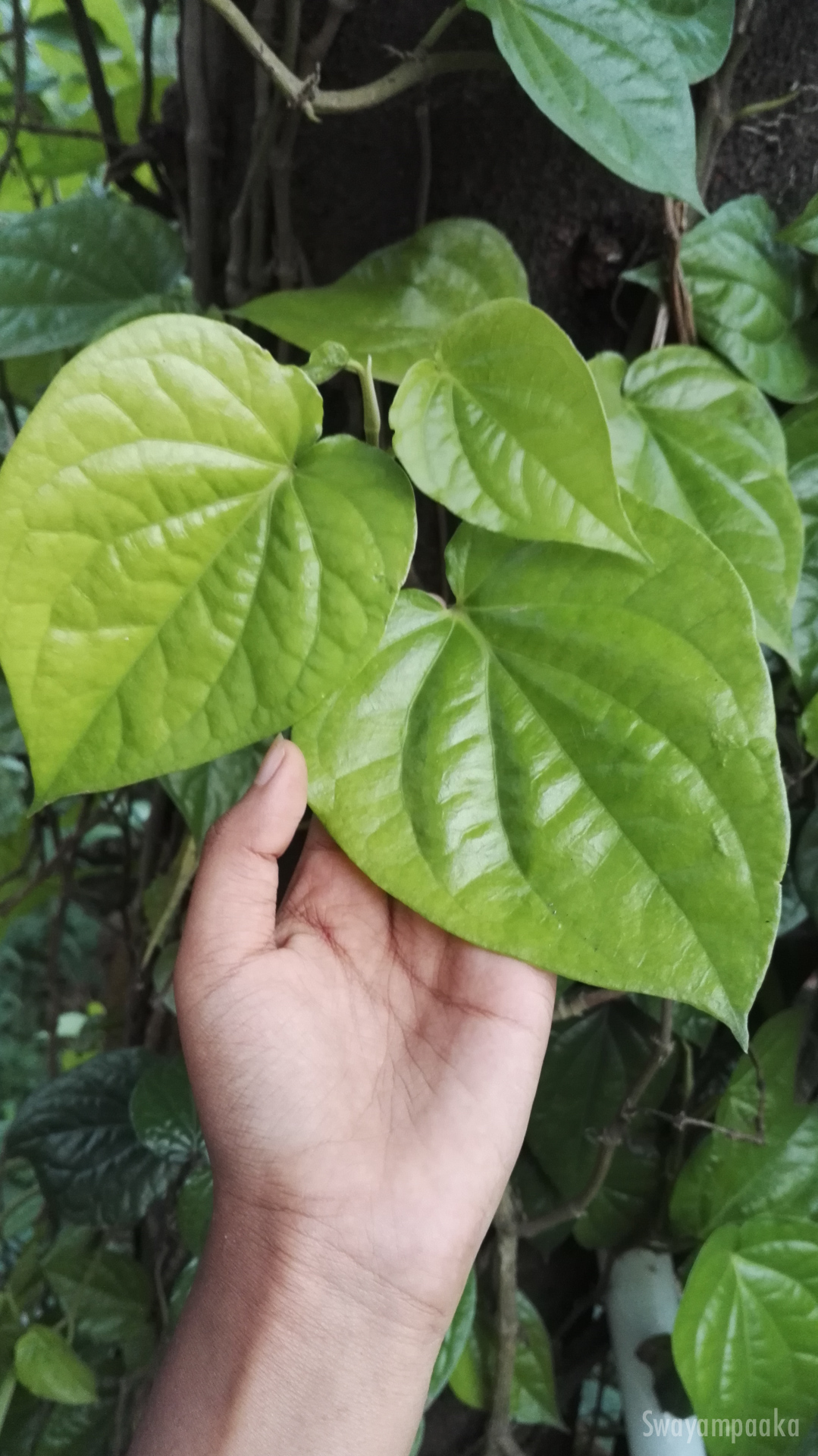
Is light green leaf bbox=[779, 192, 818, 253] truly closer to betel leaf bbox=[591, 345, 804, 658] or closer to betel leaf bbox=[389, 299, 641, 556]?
betel leaf bbox=[591, 345, 804, 658]

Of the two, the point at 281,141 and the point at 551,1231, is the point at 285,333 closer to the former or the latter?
the point at 281,141

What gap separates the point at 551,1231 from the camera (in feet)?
2.63

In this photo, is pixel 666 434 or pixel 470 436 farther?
pixel 666 434

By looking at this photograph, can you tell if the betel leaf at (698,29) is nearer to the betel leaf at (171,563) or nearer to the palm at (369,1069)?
the betel leaf at (171,563)

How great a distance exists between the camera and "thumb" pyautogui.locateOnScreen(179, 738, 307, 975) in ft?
1.44

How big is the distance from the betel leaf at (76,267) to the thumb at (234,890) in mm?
392

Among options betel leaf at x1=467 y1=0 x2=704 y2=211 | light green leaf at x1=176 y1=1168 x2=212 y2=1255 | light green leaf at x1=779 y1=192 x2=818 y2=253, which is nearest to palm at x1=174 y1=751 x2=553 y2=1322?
light green leaf at x1=176 y1=1168 x2=212 y2=1255

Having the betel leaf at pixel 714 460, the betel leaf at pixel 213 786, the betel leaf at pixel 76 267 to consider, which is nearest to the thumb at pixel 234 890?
A: the betel leaf at pixel 213 786

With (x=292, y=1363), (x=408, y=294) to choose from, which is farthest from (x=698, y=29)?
(x=292, y=1363)

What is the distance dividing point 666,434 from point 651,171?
155mm

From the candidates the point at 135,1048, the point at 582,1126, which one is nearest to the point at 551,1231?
the point at 582,1126

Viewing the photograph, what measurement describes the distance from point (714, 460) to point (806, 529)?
0.31ft

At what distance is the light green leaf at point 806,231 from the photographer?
0.55m

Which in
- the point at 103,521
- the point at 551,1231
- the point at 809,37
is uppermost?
the point at 809,37
